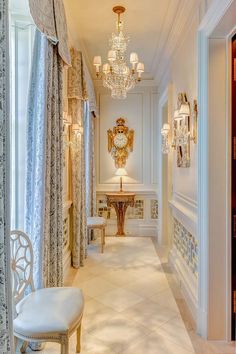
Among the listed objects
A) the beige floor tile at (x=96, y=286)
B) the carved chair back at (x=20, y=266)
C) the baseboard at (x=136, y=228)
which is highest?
the carved chair back at (x=20, y=266)

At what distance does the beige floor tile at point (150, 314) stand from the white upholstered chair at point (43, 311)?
2.46 ft

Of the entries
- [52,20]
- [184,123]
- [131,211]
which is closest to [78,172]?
[184,123]

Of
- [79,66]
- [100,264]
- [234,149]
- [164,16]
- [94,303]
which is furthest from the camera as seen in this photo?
[100,264]

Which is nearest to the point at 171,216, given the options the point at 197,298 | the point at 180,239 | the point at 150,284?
the point at 180,239

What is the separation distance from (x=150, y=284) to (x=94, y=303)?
856 mm

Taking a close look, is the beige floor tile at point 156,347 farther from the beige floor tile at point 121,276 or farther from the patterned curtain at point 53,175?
the beige floor tile at point 121,276

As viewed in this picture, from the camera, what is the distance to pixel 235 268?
97.7 inches

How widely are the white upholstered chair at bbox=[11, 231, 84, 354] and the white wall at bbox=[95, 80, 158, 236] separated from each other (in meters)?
4.12

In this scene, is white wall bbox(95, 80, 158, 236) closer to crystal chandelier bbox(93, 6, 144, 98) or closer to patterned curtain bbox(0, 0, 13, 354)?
crystal chandelier bbox(93, 6, 144, 98)

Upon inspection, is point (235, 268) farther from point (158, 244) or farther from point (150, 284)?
point (158, 244)

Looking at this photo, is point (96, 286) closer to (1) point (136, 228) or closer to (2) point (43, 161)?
(2) point (43, 161)

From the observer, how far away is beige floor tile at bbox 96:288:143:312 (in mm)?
3086

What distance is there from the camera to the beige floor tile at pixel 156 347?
2293mm

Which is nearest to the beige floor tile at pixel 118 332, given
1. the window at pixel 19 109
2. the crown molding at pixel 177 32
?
the window at pixel 19 109
